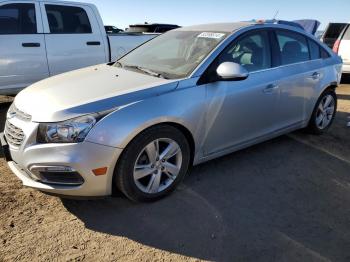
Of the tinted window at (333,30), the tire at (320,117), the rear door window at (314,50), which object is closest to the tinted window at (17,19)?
the rear door window at (314,50)

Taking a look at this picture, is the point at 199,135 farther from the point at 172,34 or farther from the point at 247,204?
the point at 172,34

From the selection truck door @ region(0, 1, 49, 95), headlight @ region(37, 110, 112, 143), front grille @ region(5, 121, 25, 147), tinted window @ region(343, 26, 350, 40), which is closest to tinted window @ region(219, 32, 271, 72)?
headlight @ region(37, 110, 112, 143)

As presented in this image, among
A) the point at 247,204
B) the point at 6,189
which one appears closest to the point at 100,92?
the point at 6,189

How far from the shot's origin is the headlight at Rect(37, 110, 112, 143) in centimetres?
295

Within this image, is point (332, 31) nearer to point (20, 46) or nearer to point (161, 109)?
point (20, 46)

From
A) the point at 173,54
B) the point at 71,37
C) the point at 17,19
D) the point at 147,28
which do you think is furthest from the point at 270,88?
the point at 147,28

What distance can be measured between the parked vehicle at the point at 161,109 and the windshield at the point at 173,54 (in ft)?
0.05

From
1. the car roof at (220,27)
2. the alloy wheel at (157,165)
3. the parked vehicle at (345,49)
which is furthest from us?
the parked vehicle at (345,49)

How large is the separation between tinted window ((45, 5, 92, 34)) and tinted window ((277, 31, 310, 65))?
11.6 feet

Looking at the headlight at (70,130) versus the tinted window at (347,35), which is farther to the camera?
the tinted window at (347,35)

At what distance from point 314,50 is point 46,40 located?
4.09 metres

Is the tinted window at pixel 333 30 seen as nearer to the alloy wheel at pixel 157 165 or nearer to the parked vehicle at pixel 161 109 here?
the parked vehicle at pixel 161 109

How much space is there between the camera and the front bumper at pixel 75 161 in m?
2.94

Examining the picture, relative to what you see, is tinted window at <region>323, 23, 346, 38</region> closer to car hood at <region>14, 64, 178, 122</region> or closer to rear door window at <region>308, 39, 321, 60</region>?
rear door window at <region>308, 39, 321, 60</region>
